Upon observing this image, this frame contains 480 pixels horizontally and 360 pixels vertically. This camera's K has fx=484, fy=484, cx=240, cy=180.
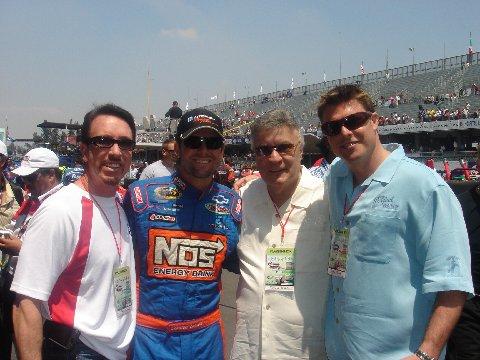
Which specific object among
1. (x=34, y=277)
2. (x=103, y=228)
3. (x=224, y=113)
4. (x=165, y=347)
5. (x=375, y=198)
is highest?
(x=224, y=113)

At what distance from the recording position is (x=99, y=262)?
2.09 meters

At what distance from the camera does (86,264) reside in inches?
81.0

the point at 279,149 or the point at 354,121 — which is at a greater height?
the point at 354,121

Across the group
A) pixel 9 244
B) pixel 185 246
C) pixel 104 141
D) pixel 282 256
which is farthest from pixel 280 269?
pixel 9 244

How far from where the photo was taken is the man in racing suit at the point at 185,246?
2.35m

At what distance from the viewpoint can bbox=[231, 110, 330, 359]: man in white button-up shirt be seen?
2.48 m

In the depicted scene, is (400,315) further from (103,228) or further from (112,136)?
(112,136)

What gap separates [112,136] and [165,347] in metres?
1.04

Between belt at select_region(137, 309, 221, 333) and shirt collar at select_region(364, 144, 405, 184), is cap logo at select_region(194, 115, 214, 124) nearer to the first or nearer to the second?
shirt collar at select_region(364, 144, 405, 184)

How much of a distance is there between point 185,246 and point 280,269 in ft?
Answer: 1.67

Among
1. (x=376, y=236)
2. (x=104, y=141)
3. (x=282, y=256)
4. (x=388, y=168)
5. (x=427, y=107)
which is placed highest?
(x=427, y=107)

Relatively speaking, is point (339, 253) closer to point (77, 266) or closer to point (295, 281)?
point (295, 281)

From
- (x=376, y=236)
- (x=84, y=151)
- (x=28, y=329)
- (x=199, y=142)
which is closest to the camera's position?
(x=28, y=329)

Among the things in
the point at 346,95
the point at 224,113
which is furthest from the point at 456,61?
the point at 346,95
